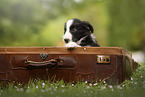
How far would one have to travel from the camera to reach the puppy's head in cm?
362

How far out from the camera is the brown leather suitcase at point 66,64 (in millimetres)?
2910

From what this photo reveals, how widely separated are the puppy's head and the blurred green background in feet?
31.6

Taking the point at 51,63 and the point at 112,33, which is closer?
the point at 51,63

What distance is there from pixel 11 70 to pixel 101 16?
1388cm

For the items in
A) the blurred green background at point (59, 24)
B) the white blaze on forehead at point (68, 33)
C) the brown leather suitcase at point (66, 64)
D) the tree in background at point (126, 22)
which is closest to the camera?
the brown leather suitcase at point (66, 64)

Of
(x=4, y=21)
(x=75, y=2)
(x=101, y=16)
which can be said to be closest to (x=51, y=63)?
(x=4, y=21)

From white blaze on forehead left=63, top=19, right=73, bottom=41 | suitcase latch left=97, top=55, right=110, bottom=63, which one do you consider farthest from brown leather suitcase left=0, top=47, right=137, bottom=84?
white blaze on forehead left=63, top=19, right=73, bottom=41

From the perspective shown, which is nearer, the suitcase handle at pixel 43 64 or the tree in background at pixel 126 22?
the suitcase handle at pixel 43 64

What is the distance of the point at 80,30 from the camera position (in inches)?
147

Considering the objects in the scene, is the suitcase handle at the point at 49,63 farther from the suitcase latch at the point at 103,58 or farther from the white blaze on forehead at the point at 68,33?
the white blaze on forehead at the point at 68,33

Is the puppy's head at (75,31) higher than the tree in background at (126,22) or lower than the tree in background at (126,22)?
lower

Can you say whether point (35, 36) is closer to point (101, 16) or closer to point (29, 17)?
point (29, 17)

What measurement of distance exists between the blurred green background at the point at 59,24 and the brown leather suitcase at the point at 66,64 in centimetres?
1038

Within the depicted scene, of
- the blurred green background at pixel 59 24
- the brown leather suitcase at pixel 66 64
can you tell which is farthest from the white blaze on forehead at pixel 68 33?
the blurred green background at pixel 59 24
